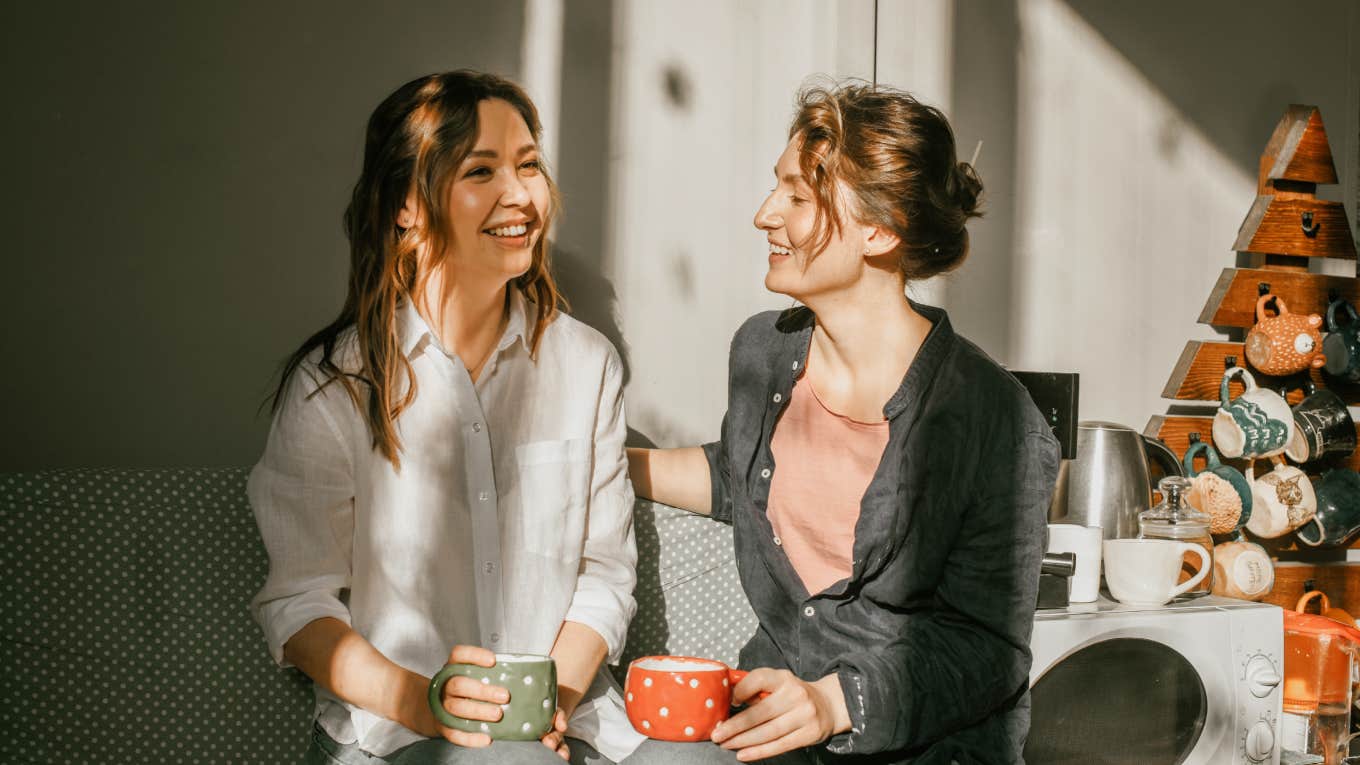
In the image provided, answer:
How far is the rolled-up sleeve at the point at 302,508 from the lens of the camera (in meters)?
1.25

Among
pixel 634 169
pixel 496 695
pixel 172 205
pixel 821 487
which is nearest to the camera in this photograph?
pixel 496 695

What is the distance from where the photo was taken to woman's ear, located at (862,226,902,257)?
55.9 inches

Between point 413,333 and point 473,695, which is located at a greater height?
point 413,333

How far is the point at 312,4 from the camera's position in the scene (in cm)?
161

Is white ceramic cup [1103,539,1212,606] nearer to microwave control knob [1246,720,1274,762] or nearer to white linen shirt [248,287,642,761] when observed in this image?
microwave control knob [1246,720,1274,762]

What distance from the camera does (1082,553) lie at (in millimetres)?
1692

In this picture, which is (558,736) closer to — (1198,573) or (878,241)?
(878,241)

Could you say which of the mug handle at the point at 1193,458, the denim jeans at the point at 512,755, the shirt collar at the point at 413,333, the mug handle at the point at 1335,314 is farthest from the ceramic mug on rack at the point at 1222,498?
the shirt collar at the point at 413,333

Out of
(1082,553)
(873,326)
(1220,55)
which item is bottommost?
(1082,553)

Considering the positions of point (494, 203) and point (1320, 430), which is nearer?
point (494, 203)

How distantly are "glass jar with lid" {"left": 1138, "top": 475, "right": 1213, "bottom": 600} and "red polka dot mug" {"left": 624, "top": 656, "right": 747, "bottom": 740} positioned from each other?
0.96m

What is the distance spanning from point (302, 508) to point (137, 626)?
326 mm

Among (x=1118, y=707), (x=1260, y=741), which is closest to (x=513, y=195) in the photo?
(x=1118, y=707)

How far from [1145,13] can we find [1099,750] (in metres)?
1.38
